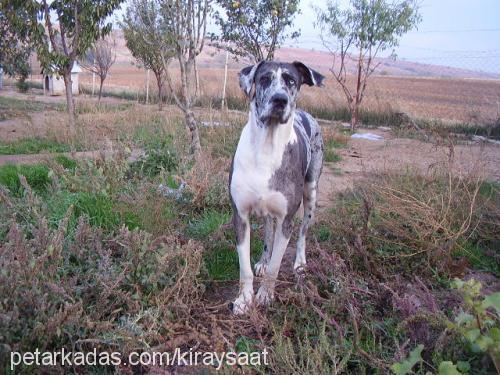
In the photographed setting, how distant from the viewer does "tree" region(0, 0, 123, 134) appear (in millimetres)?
8344

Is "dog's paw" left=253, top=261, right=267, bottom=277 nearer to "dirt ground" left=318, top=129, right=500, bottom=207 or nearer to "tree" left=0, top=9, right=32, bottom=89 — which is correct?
"dirt ground" left=318, top=129, right=500, bottom=207

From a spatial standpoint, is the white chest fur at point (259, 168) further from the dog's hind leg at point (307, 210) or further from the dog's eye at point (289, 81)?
the dog's hind leg at point (307, 210)

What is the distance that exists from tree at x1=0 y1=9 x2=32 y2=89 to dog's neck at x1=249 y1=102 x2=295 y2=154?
35.8 ft

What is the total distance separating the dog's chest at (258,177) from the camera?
3137 mm

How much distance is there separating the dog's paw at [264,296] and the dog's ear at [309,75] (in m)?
1.50

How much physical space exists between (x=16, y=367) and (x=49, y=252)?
0.66 metres

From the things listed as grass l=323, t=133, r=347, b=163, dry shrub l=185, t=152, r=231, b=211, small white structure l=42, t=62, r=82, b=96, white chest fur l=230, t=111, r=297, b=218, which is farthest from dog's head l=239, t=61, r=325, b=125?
small white structure l=42, t=62, r=82, b=96

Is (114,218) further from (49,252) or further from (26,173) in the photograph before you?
(26,173)

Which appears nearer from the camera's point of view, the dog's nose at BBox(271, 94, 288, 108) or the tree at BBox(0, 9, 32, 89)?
the dog's nose at BBox(271, 94, 288, 108)

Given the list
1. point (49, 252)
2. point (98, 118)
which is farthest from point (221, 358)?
point (98, 118)

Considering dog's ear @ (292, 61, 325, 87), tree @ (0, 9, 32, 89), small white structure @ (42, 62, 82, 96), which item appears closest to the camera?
dog's ear @ (292, 61, 325, 87)

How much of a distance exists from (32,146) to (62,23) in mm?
2442

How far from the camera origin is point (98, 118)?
10156 mm

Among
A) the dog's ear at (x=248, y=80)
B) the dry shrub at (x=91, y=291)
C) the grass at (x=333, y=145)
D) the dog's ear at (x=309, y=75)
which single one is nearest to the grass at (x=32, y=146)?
the grass at (x=333, y=145)
